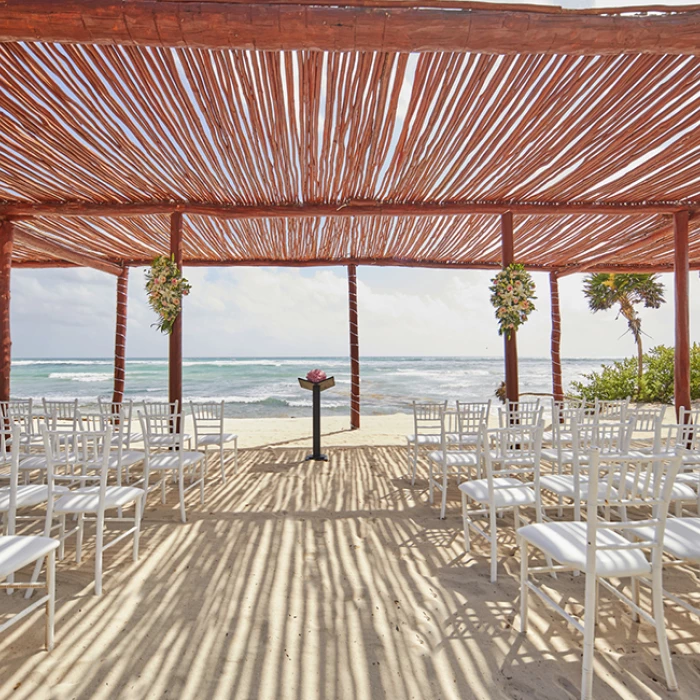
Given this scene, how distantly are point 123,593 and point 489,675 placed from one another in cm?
185

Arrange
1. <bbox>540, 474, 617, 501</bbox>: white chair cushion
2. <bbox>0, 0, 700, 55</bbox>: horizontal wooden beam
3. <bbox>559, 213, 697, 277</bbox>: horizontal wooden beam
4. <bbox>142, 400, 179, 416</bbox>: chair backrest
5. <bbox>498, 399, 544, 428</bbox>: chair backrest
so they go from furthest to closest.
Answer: <bbox>559, 213, 697, 277</bbox>: horizontal wooden beam → <bbox>142, 400, 179, 416</bbox>: chair backrest → <bbox>498, 399, 544, 428</bbox>: chair backrest → <bbox>540, 474, 617, 501</bbox>: white chair cushion → <bbox>0, 0, 700, 55</bbox>: horizontal wooden beam

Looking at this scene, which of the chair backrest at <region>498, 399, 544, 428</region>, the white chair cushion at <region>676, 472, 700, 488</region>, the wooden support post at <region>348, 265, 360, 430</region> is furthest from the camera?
the wooden support post at <region>348, 265, 360, 430</region>

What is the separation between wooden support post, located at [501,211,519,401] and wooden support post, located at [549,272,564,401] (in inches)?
114

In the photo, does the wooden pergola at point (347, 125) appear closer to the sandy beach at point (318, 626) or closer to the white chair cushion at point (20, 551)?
the white chair cushion at point (20, 551)

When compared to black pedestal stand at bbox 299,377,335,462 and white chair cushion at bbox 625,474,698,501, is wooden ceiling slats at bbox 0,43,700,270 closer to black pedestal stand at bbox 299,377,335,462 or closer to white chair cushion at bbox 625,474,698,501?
black pedestal stand at bbox 299,377,335,462

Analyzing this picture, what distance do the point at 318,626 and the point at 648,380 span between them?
1307cm

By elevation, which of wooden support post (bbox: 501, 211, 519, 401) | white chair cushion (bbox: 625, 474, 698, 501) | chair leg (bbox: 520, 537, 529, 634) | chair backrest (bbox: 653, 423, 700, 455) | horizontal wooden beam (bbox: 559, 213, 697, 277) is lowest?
chair leg (bbox: 520, 537, 529, 634)

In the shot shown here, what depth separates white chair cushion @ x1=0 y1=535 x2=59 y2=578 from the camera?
1642 millimetres

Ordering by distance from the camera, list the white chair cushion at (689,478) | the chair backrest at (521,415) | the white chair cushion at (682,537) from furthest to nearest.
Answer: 1. the chair backrest at (521,415)
2. the white chair cushion at (689,478)
3. the white chair cushion at (682,537)

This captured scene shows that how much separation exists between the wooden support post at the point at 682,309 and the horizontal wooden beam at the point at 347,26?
3.59 m

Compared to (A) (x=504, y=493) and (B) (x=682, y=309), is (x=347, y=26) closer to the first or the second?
(A) (x=504, y=493)

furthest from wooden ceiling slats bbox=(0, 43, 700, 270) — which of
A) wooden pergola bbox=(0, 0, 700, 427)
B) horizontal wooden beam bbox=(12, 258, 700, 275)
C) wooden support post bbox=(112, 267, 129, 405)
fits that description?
wooden support post bbox=(112, 267, 129, 405)

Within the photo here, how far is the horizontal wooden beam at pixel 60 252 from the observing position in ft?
18.2

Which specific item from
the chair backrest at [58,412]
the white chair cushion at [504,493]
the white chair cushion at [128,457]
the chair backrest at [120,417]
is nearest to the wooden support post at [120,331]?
the chair backrest at [58,412]
